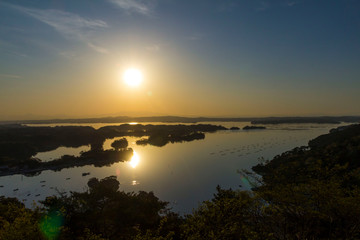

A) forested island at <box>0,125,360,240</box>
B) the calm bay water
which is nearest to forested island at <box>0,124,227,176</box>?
the calm bay water

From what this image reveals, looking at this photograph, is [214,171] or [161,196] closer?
[161,196]

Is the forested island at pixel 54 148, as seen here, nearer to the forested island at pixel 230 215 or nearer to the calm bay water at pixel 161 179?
the calm bay water at pixel 161 179

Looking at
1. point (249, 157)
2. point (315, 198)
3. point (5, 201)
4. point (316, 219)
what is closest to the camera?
point (315, 198)

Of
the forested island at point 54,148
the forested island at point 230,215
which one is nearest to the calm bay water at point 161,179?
the forested island at point 54,148

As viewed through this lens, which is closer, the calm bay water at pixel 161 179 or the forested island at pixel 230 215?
the forested island at pixel 230 215

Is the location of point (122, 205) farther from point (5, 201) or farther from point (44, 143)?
point (44, 143)

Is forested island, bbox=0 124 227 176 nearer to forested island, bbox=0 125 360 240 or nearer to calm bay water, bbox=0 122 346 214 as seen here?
calm bay water, bbox=0 122 346 214

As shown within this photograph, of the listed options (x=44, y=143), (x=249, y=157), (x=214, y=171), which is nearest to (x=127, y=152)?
(x=214, y=171)

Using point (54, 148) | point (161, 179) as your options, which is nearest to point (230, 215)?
point (161, 179)

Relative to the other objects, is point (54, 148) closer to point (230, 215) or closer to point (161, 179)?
point (161, 179)
